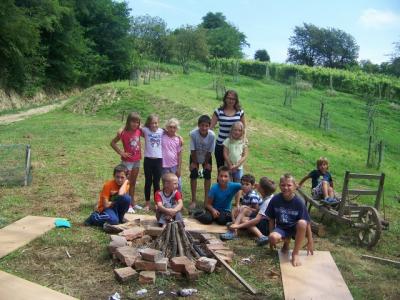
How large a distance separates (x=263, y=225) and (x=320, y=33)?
79.3 metres

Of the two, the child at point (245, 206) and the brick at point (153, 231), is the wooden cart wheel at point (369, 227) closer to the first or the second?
the child at point (245, 206)

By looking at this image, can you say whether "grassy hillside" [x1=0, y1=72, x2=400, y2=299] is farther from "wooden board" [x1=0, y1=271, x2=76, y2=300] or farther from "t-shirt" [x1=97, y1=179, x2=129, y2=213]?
"t-shirt" [x1=97, y1=179, x2=129, y2=213]

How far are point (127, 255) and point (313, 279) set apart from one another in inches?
74.4

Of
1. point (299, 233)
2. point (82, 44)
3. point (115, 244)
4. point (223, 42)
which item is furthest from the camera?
point (223, 42)

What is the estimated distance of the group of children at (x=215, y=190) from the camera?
205 inches

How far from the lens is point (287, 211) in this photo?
5.20 m

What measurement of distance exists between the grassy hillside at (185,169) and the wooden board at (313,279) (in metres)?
0.12

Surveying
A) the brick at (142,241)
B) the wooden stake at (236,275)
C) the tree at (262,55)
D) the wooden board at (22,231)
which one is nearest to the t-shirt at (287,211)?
the wooden stake at (236,275)

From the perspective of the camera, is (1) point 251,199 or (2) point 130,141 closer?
(1) point 251,199

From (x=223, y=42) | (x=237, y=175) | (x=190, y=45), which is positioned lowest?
(x=237, y=175)

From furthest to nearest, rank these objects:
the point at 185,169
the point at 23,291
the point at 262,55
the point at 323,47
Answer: the point at 323,47, the point at 262,55, the point at 185,169, the point at 23,291

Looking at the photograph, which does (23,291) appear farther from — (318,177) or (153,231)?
(318,177)

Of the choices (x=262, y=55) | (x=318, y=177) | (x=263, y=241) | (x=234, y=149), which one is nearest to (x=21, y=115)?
(x=234, y=149)

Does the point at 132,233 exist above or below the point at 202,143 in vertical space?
below
